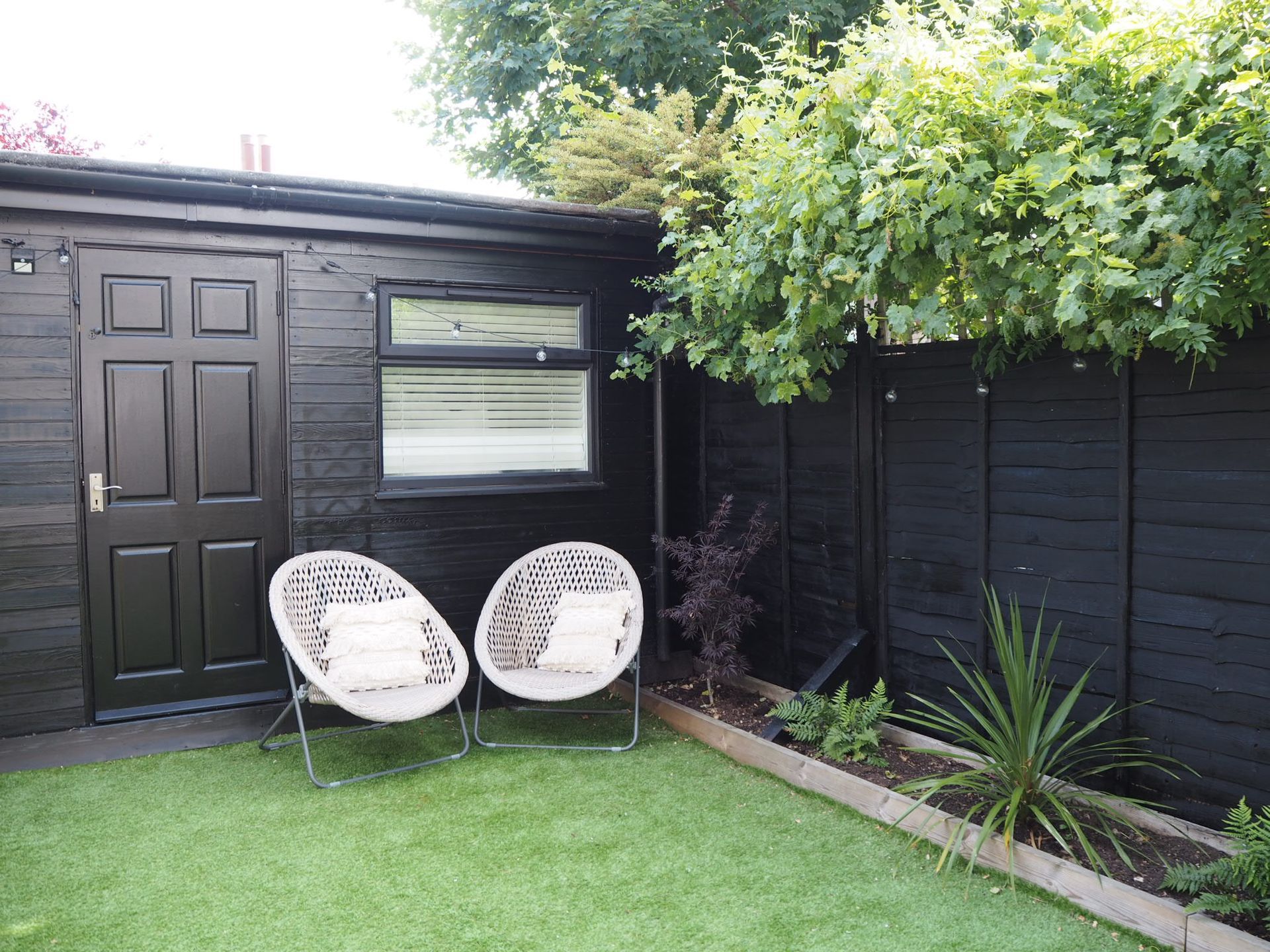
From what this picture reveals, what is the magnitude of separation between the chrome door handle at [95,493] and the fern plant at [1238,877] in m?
4.43

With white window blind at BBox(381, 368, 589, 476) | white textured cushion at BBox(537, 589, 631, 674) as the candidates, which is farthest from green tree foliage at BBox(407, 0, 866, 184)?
white textured cushion at BBox(537, 589, 631, 674)

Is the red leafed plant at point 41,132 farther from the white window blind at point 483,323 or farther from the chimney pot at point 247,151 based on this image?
the white window blind at point 483,323

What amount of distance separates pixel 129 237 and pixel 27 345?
0.66 m

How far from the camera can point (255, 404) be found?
181 inches

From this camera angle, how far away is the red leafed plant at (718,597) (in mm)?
4535

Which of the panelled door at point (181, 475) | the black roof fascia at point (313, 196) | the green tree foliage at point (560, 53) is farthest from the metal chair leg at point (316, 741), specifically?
the green tree foliage at point (560, 53)

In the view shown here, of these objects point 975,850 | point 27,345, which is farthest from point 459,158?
point 975,850

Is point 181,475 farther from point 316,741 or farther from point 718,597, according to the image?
point 718,597

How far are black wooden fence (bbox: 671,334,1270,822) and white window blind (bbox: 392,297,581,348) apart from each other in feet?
4.14

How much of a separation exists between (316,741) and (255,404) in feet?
5.49

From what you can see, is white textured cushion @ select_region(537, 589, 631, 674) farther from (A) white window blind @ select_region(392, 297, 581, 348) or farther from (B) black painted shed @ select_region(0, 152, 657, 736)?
(A) white window blind @ select_region(392, 297, 581, 348)

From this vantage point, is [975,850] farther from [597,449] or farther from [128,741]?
[128,741]

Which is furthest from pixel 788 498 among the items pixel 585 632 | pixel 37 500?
pixel 37 500

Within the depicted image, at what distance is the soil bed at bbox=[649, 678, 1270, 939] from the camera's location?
271 cm
